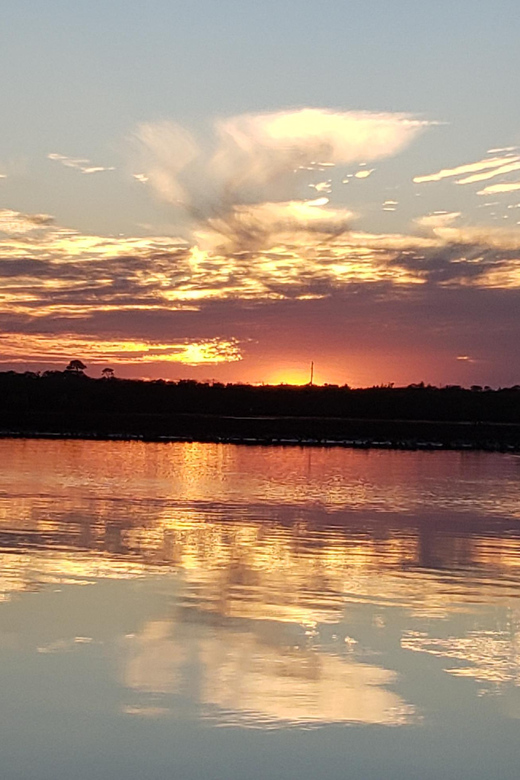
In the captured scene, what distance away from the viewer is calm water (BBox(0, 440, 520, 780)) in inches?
280

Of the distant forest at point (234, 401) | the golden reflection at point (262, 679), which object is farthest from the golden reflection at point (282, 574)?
the distant forest at point (234, 401)

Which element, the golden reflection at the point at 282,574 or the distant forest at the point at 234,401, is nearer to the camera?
the golden reflection at the point at 282,574

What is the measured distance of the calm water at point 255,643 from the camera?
712 centimetres

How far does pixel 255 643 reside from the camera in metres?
9.62

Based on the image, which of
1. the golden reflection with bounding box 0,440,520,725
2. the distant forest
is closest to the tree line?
the distant forest

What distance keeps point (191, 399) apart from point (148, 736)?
87243 mm

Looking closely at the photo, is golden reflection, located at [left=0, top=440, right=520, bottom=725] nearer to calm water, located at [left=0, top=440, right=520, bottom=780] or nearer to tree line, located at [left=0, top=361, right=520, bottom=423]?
calm water, located at [left=0, top=440, right=520, bottom=780]

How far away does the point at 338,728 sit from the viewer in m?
7.54

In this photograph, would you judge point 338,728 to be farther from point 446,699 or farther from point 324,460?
point 324,460

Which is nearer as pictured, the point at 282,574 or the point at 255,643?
the point at 255,643

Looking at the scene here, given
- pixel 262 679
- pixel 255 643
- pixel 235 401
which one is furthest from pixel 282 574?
pixel 235 401

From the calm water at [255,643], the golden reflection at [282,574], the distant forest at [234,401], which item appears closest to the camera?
the calm water at [255,643]

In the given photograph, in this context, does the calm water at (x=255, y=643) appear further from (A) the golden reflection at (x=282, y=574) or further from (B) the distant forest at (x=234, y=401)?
(B) the distant forest at (x=234, y=401)

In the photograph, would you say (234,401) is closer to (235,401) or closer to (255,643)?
(235,401)
